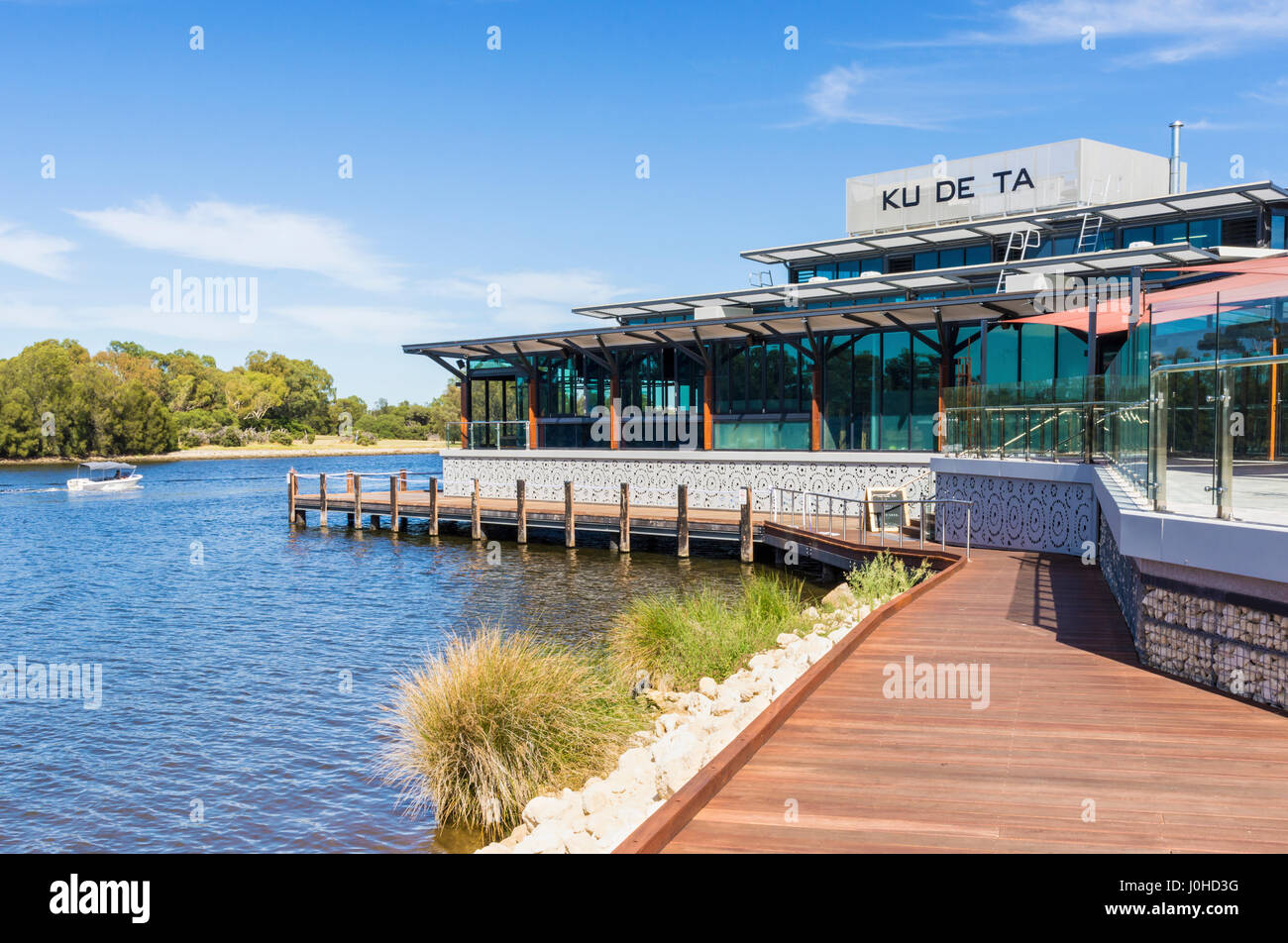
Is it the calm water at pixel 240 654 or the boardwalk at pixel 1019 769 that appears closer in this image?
the boardwalk at pixel 1019 769

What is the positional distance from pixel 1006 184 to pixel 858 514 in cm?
1705

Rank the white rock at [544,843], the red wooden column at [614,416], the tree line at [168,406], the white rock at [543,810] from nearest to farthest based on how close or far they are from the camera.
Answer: the white rock at [544,843] < the white rock at [543,810] < the red wooden column at [614,416] < the tree line at [168,406]

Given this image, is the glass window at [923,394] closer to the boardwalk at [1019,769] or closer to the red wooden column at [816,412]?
the red wooden column at [816,412]

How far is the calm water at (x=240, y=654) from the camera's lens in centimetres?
1073

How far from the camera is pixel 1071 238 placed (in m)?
33.2

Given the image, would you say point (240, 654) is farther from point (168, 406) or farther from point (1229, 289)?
point (168, 406)

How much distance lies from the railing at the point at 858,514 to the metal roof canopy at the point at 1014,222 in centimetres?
1218

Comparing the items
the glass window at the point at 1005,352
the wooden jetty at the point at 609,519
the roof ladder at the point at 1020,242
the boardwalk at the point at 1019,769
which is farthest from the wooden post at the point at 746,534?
the boardwalk at the point at 1019,769

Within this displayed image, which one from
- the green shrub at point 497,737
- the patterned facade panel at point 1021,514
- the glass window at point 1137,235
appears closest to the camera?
the green shrub at point 497,737

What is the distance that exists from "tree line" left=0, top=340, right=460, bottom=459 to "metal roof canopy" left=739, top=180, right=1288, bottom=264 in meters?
15.9

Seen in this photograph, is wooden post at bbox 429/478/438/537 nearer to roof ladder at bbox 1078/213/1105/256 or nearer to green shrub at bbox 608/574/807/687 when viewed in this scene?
green shrub at bbox 608/574/807/687

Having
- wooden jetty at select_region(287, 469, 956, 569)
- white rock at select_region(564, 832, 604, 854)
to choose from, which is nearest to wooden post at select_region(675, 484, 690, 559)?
wooden jetty at select_region(287, 469, 956, 569)
